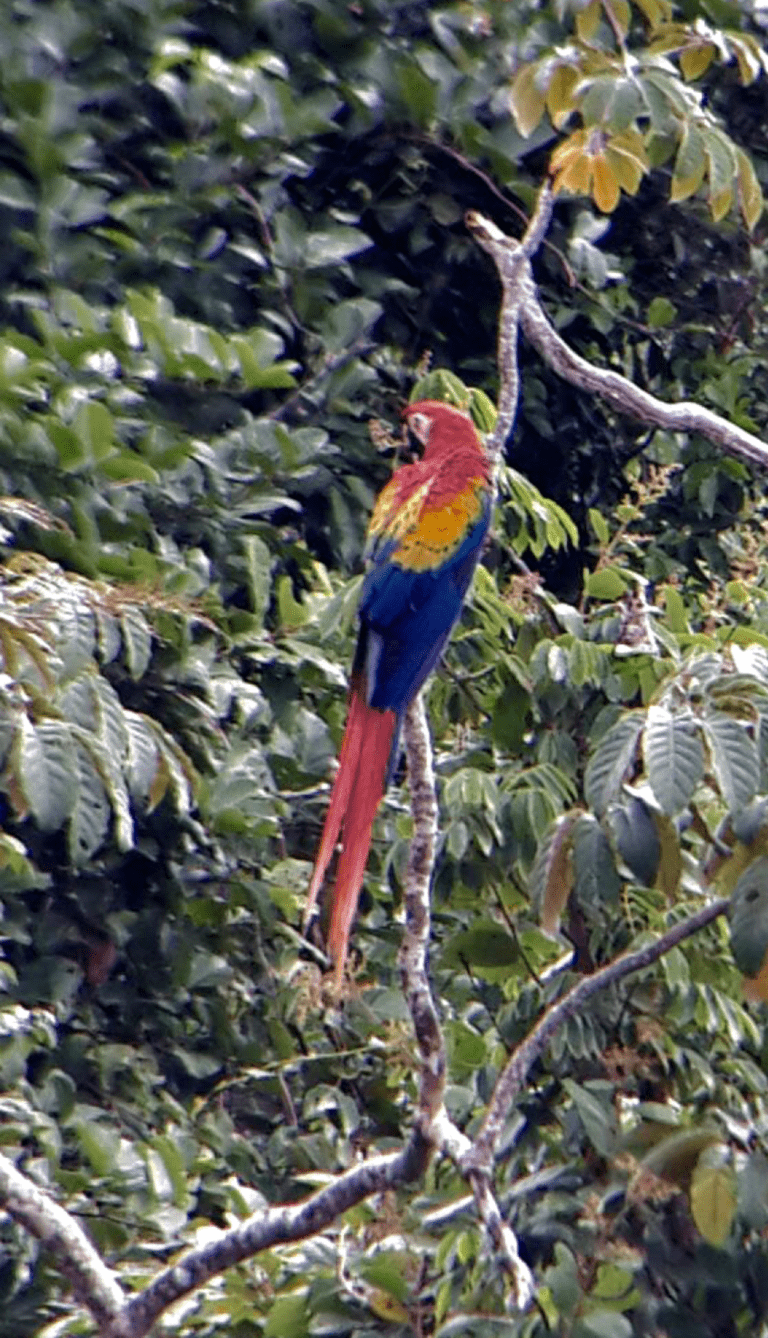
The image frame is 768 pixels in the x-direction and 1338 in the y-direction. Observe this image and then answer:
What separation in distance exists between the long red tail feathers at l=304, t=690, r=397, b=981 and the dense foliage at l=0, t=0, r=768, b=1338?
19 cm

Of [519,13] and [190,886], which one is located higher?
[519,13]

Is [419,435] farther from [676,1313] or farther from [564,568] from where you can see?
[564,568]

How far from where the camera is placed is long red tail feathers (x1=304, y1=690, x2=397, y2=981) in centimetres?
220

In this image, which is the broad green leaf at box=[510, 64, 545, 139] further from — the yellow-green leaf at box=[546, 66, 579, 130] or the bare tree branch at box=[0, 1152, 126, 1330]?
the bare tree branch at box=[0, 1152, 126, 1330]

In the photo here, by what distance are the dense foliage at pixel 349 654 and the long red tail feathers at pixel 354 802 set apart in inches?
7.6

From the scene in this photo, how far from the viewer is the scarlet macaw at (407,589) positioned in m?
2.43

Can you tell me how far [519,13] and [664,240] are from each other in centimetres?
77

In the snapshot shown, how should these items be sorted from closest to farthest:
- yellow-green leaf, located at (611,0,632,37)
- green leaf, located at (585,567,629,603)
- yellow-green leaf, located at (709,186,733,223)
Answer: yellow-green leaf, located at (611,0,632,37) → yellow-green leaf, located at (709,186,733,223) → green leaf, located at (585,567,629,603)

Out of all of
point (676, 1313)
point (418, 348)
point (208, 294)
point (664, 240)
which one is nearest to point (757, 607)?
point (676, 1313)

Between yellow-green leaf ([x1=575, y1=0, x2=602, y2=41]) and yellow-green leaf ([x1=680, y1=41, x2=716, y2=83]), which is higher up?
yellow-green leaf ([x1=575, y1=0, x2=602, y2=41])

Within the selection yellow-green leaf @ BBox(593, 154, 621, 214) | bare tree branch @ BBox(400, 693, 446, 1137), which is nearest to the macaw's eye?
yellow-green leaf @ BBox(593, 154, 621, 214)

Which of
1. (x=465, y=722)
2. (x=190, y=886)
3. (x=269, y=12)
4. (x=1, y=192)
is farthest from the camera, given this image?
(x=269, y=12)

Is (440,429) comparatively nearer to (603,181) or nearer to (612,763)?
→ (603,181)

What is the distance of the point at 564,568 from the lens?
472 centimetres
